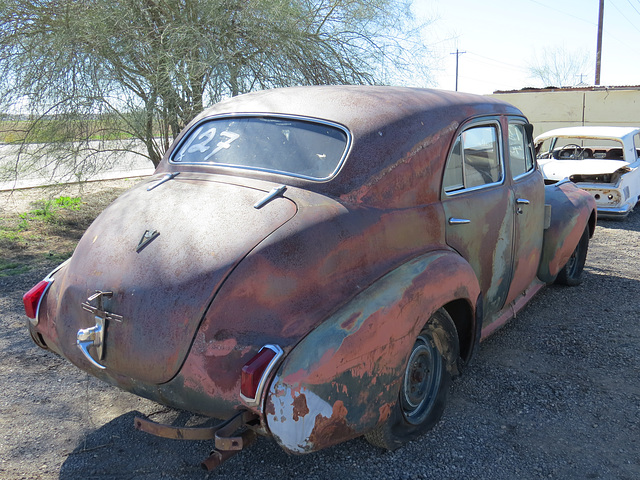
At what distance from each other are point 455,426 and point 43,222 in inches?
276

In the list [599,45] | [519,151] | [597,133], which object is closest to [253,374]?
[519,151]

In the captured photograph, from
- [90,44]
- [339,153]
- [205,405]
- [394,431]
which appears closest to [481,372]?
[394,431]

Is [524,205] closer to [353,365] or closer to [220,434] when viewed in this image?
[353,365]

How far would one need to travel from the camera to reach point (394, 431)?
2.76 metres

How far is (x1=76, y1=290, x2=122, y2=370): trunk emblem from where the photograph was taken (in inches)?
98.9

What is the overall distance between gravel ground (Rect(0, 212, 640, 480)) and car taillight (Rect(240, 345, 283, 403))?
2.28 feet

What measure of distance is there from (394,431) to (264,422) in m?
0.83

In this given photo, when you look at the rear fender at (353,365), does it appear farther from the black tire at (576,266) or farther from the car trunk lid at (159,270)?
the black tire at (576,266)

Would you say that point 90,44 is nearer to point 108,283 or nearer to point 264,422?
point 108,283

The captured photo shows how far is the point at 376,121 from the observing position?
3.04 m

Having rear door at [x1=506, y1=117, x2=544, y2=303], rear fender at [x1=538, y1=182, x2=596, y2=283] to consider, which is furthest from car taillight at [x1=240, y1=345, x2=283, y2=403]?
rear fender at [x1=538, y1=182, x2=596, y2=283]

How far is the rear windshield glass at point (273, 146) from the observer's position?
296cm

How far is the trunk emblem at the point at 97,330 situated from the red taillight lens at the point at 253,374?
2.22 ft

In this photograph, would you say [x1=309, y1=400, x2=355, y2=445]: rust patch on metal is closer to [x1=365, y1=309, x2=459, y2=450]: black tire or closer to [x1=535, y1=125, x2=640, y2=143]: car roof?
[x1=365, y1=309, x2=459, y2=450]: black tire
